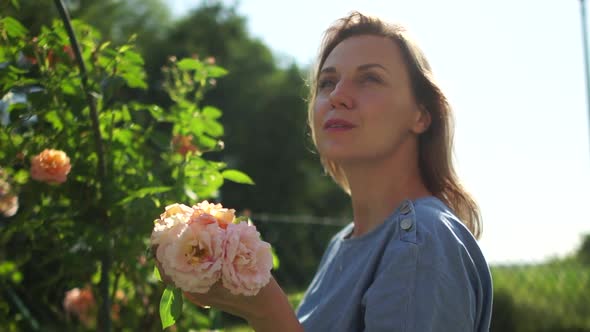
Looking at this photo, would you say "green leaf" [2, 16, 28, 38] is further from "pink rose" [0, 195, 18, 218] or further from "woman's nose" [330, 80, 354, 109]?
"woman's nose" [330, 80, 354, 109]

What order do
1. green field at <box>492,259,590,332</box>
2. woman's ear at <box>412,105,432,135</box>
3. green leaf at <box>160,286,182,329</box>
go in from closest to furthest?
green leaf at <box>160,286,182,329</box>
woman's ear at <box>412,105,432,135</box>
green field at <box>492,259,590,332</box>

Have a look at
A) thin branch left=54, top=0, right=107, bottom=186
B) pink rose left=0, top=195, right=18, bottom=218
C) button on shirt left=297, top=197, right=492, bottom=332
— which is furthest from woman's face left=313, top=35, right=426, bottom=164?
pink rose left=0, top=195, right=18, bottom=218

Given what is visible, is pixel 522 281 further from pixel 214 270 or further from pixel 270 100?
pixel 270 100

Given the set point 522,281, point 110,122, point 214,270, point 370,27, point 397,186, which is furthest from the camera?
point 522,281

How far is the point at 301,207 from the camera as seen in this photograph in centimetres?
2184

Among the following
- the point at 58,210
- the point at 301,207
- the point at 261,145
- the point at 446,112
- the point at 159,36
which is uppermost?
the point at 446,112

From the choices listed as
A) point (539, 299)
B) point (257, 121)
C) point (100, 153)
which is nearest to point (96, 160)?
point (100, 153)

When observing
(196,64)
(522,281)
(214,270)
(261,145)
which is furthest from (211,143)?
(261,145)

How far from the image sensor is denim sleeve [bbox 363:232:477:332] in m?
1.23

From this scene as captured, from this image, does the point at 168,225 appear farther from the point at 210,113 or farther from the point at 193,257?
the point at 210,113

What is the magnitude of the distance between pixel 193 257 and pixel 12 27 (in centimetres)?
100

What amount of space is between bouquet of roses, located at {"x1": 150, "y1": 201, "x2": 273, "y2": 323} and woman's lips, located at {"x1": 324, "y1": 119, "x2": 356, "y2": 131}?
0.55m

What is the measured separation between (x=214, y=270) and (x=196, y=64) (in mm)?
1155

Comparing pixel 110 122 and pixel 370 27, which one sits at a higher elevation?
pixel 370 27
